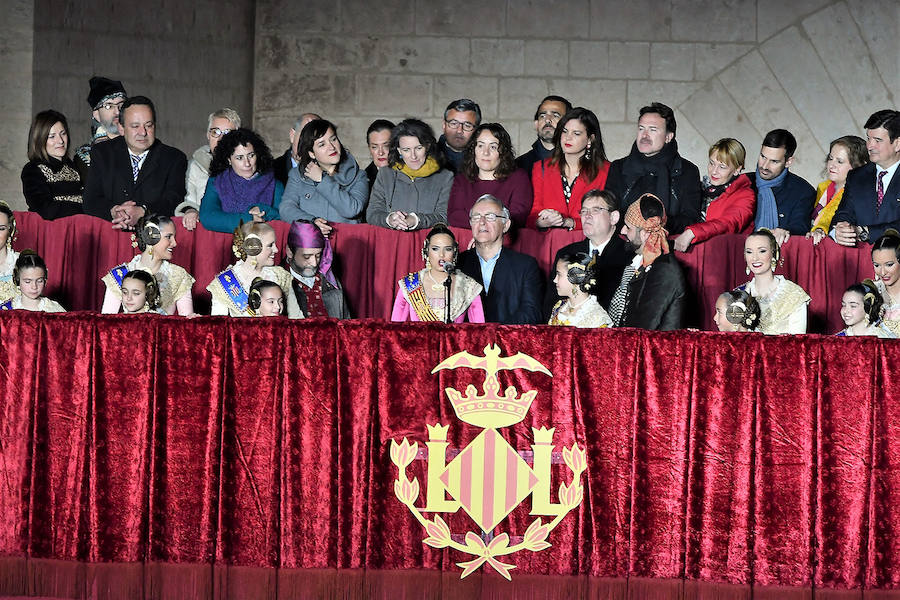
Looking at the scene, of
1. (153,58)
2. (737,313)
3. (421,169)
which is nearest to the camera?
(737,313)

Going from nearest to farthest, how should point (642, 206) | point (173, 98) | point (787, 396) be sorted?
point (787, 396), point (642, 206), point (173, 98)

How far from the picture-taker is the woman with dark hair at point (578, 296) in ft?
18.6

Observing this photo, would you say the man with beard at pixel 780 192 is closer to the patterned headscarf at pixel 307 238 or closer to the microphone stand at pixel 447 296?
the microphone stand at pixel 447 296

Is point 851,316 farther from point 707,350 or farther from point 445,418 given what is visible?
point 445,418

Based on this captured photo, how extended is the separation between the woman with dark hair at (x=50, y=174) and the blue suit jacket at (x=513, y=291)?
7.12 feet

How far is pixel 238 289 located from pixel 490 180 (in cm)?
140

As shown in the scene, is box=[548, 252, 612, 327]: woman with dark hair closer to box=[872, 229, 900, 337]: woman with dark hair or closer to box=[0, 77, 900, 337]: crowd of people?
box=[0, 77, 900, 337]: crowd of people

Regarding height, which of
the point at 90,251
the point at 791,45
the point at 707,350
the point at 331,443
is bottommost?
the point at 331,443

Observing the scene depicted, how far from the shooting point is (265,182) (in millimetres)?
6633

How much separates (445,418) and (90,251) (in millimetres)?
2391

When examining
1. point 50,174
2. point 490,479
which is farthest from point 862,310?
point 50,174

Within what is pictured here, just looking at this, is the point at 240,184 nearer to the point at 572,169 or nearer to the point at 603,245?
the point at 572,169

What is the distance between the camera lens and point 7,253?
20.1 feet

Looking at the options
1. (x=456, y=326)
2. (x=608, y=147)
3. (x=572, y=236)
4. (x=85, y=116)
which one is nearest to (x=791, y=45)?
(x=608, y=147)
